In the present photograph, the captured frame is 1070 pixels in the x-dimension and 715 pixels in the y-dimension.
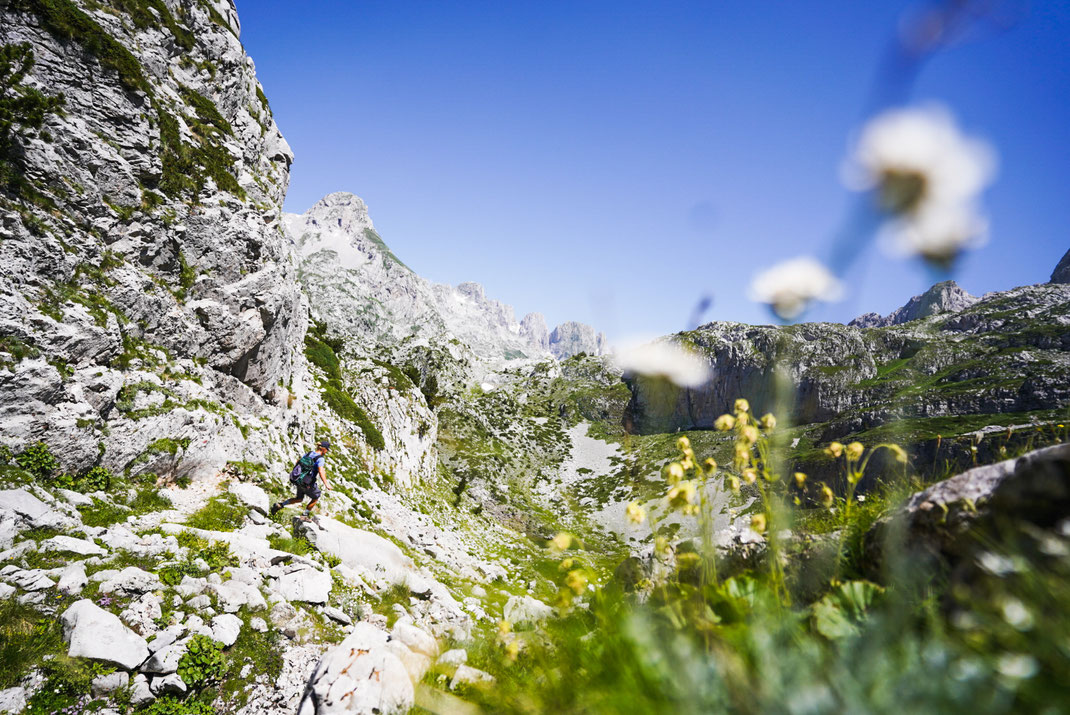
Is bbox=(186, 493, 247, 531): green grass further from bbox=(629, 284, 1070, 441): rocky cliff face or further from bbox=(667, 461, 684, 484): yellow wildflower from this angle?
bbox=(629, 284, 1070, 441): rocky cliff face

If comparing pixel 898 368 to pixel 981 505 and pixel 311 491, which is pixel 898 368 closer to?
pixel 311 491

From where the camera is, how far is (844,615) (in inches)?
101

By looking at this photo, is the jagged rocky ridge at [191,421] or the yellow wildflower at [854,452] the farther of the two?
the jagged rocky ridge at [191,421]

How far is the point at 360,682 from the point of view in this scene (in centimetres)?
601

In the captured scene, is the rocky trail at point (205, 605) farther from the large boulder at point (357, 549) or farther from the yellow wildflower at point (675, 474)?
the yellow wildflower at point (675, 474)

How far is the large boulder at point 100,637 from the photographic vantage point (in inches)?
251

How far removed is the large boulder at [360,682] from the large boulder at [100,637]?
2748 mm

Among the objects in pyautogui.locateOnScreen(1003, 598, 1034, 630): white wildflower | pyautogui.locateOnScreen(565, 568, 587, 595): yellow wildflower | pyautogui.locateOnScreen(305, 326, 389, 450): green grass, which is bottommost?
pyautogui.locateOnScreen(565, 568, 587, 595): yellow wildflower

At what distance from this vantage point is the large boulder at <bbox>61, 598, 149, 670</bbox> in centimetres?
637

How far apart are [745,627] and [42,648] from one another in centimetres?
954

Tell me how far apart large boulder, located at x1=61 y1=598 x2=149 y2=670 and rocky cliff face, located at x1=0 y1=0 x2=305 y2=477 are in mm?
6609

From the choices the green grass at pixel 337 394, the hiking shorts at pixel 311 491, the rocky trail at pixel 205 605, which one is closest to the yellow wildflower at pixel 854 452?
the rocky trail at pixel 205 605

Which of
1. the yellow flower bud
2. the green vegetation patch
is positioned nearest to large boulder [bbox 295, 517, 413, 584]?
the yellow flower bud

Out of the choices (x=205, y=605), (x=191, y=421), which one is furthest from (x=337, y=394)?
(x=205, y=605)
